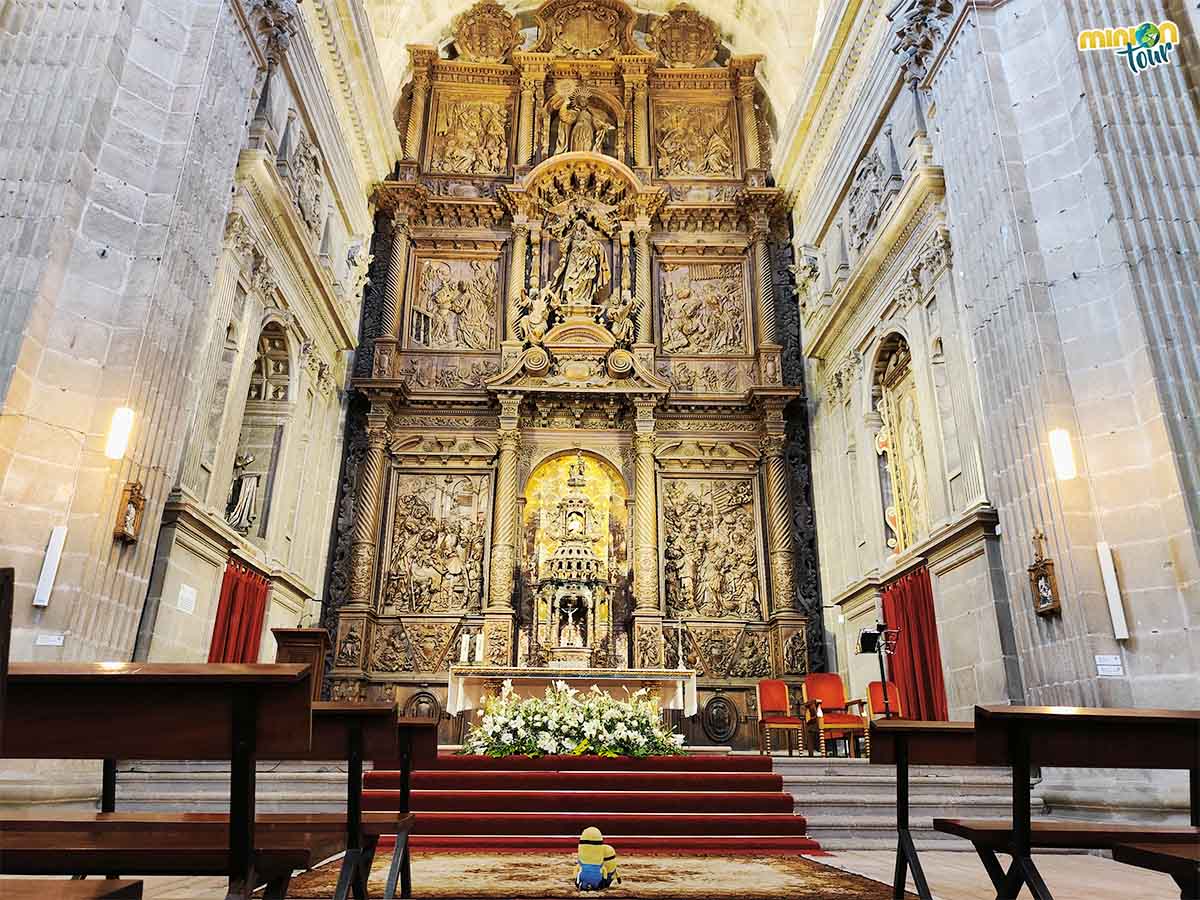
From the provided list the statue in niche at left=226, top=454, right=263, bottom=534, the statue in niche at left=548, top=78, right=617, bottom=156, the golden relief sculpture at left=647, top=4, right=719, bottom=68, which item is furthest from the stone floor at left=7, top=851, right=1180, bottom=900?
the golden relief sculpture at left=647, top=4, right=719, bottom=68

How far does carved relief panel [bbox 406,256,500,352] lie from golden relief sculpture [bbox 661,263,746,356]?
3.34m

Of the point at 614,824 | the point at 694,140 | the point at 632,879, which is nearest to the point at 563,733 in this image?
the point at 614,824

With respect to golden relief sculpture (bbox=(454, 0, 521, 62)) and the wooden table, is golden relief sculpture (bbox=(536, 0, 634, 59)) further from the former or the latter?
the wooden table

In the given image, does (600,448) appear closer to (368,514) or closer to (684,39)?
(368,514)

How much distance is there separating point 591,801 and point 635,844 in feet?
2.55

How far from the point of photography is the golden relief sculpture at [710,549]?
13406 mm

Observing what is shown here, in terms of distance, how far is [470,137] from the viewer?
16641 mm

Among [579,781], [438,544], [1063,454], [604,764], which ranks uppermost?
[438,544]

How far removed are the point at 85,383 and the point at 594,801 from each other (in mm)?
5423

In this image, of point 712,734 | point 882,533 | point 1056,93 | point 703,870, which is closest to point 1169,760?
point 703,870

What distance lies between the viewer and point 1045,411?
272 inches

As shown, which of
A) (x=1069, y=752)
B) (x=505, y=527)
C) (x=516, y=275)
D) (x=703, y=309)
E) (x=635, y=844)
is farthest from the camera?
(x=703, y=309)

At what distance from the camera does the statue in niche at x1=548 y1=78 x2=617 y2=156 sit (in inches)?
645

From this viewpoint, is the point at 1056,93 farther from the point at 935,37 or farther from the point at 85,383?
the point at 85,383
